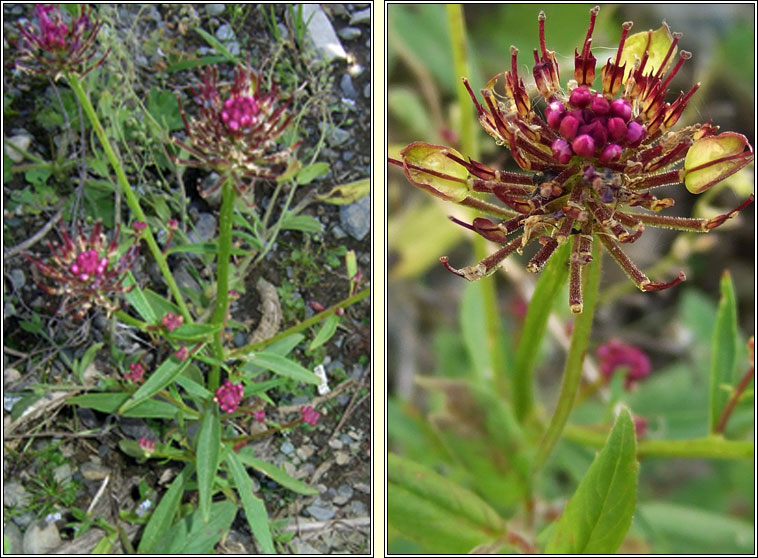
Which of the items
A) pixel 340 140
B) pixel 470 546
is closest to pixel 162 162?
pixel 340 140

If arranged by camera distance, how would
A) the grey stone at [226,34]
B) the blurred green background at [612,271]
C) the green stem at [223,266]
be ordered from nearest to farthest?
the green stem at [223,266], the grey stone at [226,34], the blurred green background at [612,271]

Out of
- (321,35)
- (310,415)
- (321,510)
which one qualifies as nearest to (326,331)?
(310,415)

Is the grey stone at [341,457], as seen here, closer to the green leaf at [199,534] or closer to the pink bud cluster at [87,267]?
the green leaf at [199,534]

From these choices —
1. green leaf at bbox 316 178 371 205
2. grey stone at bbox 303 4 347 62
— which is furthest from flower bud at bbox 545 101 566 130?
grey stone at bbox 303 4 347 62

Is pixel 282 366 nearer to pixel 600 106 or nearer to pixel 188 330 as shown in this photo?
pixel 188 330

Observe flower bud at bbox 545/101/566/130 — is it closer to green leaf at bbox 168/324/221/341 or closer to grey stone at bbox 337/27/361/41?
grey stone at bbox 337/27/361/41

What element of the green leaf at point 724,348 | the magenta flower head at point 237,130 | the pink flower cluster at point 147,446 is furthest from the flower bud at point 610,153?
the pink flower cluster at point 147,446
